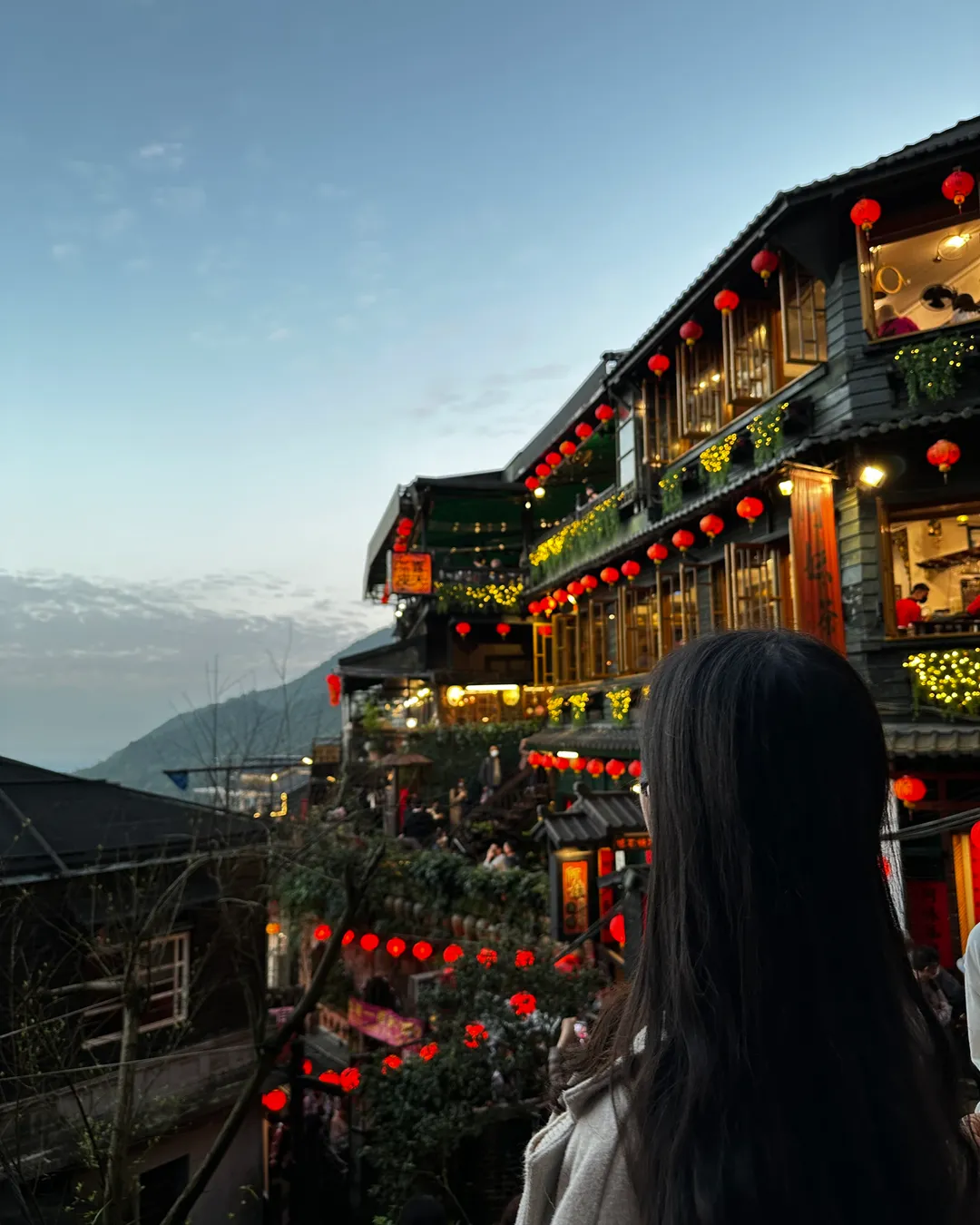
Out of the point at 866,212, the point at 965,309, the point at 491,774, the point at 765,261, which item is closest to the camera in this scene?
the point at 866,212

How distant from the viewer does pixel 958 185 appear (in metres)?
9.59

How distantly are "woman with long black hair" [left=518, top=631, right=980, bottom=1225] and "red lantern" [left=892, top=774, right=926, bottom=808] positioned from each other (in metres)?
9.39

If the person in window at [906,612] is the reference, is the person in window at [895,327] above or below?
above

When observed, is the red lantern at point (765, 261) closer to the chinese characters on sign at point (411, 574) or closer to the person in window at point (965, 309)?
the person in window at point (965, 309)

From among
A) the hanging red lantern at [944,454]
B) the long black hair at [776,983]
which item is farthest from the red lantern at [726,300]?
the long black hair at [776,983]

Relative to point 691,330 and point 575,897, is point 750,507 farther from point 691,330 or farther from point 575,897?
point 575,897

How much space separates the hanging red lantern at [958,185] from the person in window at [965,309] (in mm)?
1375

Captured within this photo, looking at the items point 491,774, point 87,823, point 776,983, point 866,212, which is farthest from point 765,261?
point 491,774

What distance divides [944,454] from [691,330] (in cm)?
562

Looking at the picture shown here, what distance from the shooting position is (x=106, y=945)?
1059 centimetres

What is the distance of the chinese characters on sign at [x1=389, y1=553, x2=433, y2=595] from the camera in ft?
86.2

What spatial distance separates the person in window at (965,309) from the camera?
10.4m

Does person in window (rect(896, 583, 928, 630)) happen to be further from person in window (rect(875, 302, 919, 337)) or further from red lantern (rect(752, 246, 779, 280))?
red lantern (rect(752, 246, 779, 280))

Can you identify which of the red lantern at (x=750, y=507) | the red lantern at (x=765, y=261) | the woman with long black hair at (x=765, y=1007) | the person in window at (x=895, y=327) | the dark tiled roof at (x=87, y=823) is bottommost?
the dark tiled roof at (x=87, y=823)
